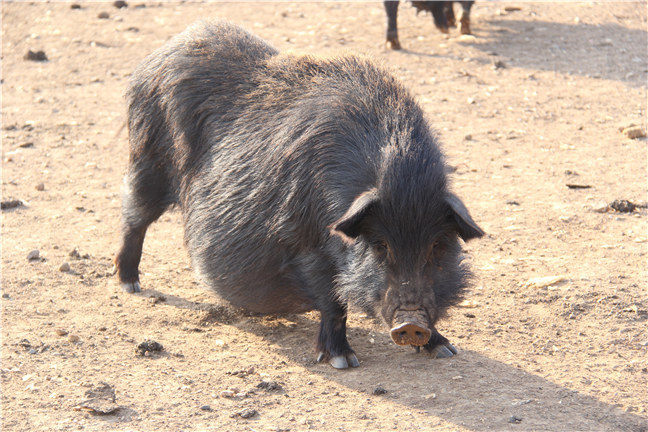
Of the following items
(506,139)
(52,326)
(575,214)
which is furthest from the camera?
(506,139)

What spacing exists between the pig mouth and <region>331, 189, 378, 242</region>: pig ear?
0.45 metres

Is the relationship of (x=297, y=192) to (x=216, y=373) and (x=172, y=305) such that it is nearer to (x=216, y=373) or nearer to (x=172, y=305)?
(x=216, y=373)

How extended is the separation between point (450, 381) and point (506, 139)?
4068 mm

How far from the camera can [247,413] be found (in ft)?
13.5

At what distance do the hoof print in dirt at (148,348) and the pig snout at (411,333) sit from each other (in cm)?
151

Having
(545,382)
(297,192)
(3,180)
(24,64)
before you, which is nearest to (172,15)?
(24,64)

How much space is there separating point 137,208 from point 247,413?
2030mm

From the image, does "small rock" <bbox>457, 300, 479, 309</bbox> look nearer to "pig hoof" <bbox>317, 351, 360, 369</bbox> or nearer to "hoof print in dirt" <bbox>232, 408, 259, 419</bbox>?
"pig hoof" <bbox>317, 351, 360, 369</bbox>

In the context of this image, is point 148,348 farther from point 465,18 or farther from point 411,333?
point 465,18

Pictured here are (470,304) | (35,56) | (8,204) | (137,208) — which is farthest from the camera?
(35,56)

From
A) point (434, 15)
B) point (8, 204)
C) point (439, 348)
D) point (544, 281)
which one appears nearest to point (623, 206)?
point (544, 281)

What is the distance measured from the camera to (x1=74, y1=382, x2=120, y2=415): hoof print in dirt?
4.12 m

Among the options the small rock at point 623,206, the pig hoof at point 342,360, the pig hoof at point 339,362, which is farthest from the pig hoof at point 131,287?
the small rock at point 623,206

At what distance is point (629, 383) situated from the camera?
440 cm
